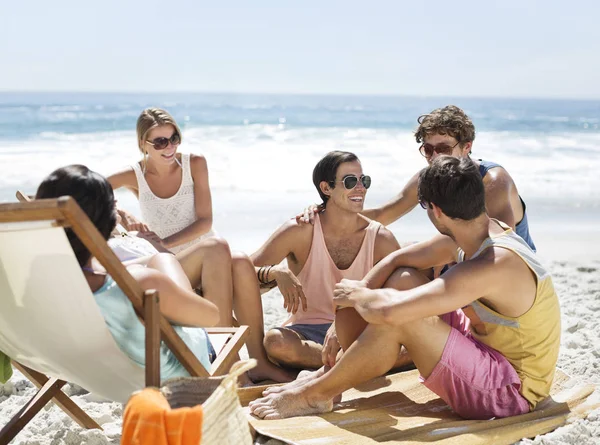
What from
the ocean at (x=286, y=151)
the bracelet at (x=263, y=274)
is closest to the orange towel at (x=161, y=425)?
the bracelet at (x=263, y=274)

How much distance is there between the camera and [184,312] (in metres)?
2.72

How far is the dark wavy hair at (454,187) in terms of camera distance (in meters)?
3.01

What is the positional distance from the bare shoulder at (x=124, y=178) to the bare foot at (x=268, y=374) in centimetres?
159

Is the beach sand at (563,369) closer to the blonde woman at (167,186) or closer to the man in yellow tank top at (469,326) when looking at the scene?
the man in yellow tank top at (469,326)

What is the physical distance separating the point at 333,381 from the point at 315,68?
45143mm

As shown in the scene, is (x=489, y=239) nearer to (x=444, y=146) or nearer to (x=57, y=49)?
(x=444, y=146)

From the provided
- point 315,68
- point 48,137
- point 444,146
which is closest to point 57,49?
point 315,68

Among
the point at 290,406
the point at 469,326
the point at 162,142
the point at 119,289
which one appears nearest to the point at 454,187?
the point at 469,326

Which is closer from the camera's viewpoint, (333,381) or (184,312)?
(184,312)

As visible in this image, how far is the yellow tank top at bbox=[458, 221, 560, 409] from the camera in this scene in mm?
3135

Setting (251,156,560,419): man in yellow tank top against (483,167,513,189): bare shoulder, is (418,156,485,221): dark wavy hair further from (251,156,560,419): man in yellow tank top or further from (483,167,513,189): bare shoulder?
(483,167,513,189): bare shoulder

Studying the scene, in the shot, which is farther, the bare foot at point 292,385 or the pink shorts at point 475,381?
the bare foot at point 292,385

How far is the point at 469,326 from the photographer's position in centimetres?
353

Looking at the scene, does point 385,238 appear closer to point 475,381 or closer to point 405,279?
point 405,279
